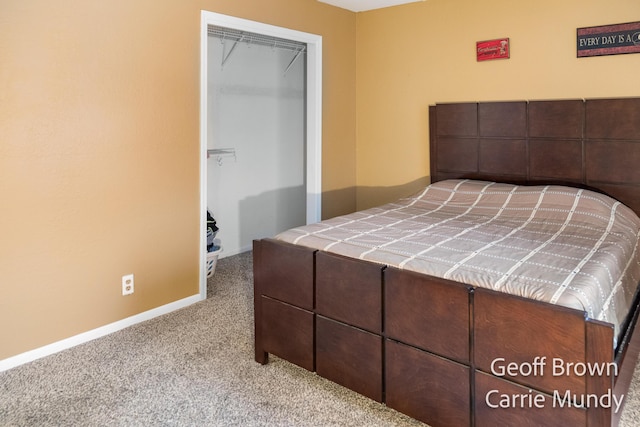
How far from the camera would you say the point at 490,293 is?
1.56m

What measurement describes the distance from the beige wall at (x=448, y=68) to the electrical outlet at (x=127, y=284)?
229 cm

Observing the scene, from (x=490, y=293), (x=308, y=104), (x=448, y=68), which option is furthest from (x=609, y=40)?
(x=490, y=293)

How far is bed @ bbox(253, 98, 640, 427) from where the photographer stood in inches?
57.5

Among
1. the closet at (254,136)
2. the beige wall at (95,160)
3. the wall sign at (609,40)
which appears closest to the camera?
the beige wall at (95,160)

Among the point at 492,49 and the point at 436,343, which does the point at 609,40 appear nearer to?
the point at 492,49

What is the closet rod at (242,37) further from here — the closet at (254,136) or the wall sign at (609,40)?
the wall sign at (609,40)

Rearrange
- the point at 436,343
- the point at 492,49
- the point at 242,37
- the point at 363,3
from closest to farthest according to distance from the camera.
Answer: the point at 436,343, the point at 492,49, the point at 242,37, the point at 363,3

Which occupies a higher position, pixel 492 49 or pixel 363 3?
pixel 363 3

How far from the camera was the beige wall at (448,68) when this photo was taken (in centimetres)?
301

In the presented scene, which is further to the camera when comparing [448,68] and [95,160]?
[448,68]

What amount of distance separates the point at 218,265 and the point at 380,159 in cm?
174

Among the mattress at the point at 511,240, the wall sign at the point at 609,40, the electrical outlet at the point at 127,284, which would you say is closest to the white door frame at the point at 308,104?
the electrical outlet at the point at 127,284

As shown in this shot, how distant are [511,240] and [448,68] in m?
1.93

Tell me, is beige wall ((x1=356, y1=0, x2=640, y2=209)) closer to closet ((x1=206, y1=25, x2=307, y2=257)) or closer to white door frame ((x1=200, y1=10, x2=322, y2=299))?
white door frame ((x1=200, y1=10, x2=322, y2=299))
